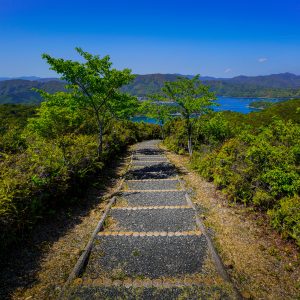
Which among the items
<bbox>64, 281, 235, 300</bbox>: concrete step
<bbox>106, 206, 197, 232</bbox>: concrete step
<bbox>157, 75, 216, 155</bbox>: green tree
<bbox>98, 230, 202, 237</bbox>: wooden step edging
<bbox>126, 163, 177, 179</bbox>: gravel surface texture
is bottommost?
<bbox>126, 163, 177, 179</bbox>: gravel surface texture

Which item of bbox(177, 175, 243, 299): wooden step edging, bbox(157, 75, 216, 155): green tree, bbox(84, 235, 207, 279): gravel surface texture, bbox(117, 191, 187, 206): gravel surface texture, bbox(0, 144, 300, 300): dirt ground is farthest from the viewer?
bbox(157, 75, 216, 155): green tree

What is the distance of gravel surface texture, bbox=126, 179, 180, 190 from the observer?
10.0m

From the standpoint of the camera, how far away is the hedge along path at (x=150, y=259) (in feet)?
13.2

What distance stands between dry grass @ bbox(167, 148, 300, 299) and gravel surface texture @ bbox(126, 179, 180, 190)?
208 cm

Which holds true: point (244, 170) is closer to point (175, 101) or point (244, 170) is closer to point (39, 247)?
point (39, 247)

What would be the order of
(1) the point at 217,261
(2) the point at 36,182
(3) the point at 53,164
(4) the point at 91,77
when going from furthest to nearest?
(4) the point at 91,77 < (3) the point at 53,164 < (2) the point at 36,182 < (1) the point at 217,261

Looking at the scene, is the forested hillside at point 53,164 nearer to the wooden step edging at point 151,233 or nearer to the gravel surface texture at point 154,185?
the gravel surface texture at point 154,185

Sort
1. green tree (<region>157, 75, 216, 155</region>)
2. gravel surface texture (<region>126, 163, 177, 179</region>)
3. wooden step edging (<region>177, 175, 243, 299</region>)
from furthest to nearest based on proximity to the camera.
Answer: green tree (<region>157, 75, 216, 155</region>), gravel surface texture (<region>126, 163, 177, 179</region>), wooden step edging (<region>177, 175, 243, 299</region>)

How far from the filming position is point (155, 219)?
6836mm

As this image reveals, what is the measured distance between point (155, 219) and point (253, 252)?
2589 millimetres

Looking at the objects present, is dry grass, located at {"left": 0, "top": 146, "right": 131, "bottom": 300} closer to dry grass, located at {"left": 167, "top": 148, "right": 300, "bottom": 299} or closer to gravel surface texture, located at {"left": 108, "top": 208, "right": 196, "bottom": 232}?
gravel surface texture, located at {"left": 108, "top": 208, "right": 196, "bottom": 232}

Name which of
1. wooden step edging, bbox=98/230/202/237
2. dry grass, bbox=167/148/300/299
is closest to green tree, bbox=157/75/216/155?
dry grass, bbox=167/148/300/299

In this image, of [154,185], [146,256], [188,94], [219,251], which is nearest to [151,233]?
[146,256]

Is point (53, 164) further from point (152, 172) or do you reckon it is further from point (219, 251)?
point (152, 172)
